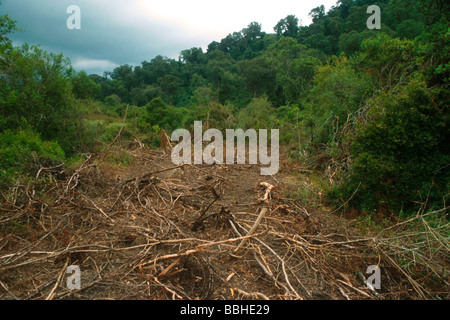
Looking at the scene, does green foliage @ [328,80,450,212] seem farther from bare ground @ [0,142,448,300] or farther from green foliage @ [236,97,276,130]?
green foliage @ [236,97,276,130]

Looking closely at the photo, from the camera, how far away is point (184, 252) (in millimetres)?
2713

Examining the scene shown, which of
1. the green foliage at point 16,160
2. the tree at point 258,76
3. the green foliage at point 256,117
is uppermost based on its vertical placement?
the tree at point 258,76

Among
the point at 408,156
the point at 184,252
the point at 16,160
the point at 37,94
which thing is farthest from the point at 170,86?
the point at 184,252

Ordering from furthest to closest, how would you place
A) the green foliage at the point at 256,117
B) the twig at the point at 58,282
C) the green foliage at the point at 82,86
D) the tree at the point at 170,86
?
the tree at the point at 170,86 → the green foliage at the point at 82,86 → the green foliage at the point at 256,117 → the twig at the point at 58,282

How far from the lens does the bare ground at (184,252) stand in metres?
2.47

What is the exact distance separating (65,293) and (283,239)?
2.39 m

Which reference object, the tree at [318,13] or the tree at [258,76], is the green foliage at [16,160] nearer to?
the tree at [258,76]

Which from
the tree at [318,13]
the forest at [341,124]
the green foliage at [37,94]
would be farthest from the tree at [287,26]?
the green foliage at [37,94]

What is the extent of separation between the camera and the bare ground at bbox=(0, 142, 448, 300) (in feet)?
8.10

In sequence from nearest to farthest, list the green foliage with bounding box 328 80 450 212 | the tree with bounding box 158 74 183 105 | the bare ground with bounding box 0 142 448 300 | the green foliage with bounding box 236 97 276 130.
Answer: the bare ground with bounding box 0 142 448 300 → the green foliage with bounding box 328 80 450 212 → the green foliage with bounding box 236 97 276 130 → the tree with bounding box 158 74 183 105

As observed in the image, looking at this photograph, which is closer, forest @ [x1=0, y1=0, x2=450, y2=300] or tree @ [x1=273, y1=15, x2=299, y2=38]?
forest @ [x1=0, y1=0, x2=450, y2=300]

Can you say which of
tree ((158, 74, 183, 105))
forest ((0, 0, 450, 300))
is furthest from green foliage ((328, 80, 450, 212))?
tree ((158, 74, 183, 105))

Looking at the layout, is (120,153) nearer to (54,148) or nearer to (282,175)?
(54,148)

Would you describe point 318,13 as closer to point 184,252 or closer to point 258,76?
point 258,76
